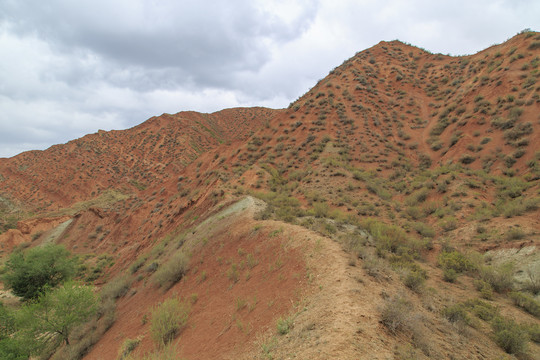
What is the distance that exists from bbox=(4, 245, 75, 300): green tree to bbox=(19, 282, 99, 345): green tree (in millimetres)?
4235

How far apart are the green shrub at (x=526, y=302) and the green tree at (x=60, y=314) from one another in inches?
616

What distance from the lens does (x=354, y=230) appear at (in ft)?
35.5

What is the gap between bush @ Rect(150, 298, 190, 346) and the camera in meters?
6.83

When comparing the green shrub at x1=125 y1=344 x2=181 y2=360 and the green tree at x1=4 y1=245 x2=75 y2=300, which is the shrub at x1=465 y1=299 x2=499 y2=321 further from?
the green tree at x1=4 y1=245 x2=75 y2=300

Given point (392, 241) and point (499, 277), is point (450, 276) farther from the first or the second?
point (392, 241)

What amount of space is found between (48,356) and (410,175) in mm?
24756

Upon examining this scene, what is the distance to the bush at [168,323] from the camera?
22.4 ft

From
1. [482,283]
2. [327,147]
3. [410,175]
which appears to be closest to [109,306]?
[482,283]

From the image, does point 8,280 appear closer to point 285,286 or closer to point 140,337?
point 140,337

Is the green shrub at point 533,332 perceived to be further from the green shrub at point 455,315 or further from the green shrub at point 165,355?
the green shrub at point 165,355

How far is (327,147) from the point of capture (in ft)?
79.8

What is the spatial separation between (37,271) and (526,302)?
75.5 ft

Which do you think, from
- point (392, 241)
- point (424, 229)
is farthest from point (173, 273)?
point (424, 229)

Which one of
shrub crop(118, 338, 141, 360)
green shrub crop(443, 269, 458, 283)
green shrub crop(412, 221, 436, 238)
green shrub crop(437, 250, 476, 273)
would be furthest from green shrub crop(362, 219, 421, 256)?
shrub crop(118, 338, 141, 360)
